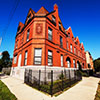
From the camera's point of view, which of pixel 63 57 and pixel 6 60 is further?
pixel 6 60

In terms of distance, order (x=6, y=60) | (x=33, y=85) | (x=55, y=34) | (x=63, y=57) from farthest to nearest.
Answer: (x=6, y=60) → (x=63, y=57) → (x=55, y=34) → (x=33, y=85)

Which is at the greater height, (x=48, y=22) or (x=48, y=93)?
(x=48, y=22)

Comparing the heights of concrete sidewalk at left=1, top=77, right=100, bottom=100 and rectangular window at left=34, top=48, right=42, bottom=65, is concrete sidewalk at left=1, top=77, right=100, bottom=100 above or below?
below

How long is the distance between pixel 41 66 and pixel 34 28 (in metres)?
6.60

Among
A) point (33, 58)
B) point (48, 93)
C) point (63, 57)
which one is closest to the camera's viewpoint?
point (48, 93)

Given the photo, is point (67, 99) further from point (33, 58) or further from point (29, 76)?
point (33, 58)

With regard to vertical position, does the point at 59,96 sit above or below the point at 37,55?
below

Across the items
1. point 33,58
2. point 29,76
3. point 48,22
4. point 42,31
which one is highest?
point 48,22

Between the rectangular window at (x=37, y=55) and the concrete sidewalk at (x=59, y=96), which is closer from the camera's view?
the concrete sidewalk at (x=59, y=96)

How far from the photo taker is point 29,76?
9.53m

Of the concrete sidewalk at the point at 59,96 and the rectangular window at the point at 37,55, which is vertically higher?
the rectangular window at the point at 37,55

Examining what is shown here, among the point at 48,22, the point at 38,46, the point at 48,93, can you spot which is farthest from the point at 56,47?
the point at 48,93

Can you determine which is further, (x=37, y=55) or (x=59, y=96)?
(x=37, y=55)

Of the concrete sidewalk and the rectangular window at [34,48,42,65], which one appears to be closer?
the concrete sidewalk
